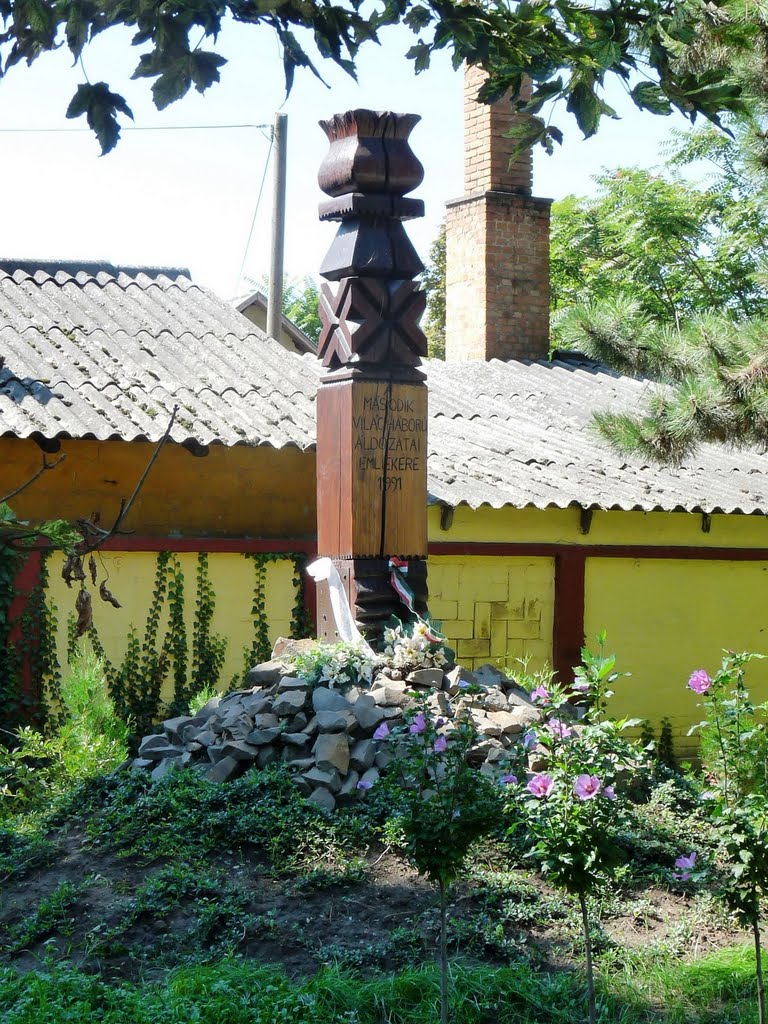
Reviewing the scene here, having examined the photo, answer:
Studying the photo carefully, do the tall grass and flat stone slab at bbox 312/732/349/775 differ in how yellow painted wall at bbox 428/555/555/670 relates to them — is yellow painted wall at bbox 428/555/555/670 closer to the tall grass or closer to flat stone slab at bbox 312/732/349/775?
the tall grass

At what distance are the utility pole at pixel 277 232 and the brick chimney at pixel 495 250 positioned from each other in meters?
2.72

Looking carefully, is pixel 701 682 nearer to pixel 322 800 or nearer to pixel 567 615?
pixel 322 800

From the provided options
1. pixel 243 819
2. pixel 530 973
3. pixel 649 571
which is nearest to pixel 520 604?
pixel 649 571

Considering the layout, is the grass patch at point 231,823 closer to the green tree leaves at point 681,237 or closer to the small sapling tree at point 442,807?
the small sapling tree at point 442,807

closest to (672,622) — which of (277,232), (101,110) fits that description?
(277,232)

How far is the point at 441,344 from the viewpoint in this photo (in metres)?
29.7

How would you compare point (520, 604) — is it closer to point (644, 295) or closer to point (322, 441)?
point (322, 441)

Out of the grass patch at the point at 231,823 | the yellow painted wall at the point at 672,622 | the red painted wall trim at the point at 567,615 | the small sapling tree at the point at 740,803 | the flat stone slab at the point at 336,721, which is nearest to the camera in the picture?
the small sapling tree at the point at 740,803

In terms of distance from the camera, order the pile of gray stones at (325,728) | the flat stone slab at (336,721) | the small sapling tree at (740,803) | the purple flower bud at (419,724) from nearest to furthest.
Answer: the small sapling tree at (740,803), the purple flower bud at (419,724), the pile of gray stones at (325,728), the flat stone slab at (336,721)

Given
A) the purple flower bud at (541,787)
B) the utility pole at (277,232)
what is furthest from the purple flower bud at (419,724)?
the utility pole at (277,232)

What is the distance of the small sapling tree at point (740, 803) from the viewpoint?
4484 millimetres

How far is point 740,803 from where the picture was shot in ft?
15.2

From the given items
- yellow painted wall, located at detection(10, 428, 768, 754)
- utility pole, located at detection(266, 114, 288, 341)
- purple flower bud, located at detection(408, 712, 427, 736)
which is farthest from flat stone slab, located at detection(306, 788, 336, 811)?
utility pole, located at detection(266, 114, 288, 341)

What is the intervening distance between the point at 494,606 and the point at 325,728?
4962 millimetres
